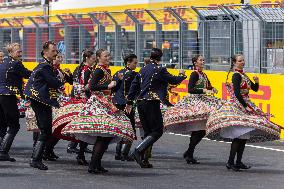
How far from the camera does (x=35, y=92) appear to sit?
1398 cm

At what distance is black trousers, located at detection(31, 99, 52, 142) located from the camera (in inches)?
548

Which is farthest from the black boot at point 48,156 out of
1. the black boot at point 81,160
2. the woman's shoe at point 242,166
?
the woman's shoe at point 242,166

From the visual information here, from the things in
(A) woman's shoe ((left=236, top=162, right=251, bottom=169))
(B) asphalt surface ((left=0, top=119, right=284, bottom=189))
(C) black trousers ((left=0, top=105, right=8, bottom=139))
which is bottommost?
(B) asphalt surface ((left=0, top=119, right=284, bottom=189))

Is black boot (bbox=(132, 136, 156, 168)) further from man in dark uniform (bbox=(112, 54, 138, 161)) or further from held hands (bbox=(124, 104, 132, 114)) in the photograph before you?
man in dark uniform (bbox=(112, 54, 138, 161))

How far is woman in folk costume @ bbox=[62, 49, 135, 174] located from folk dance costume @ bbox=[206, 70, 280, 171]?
134cm

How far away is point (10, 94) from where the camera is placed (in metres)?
15.3

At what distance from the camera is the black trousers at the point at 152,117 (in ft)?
47.4

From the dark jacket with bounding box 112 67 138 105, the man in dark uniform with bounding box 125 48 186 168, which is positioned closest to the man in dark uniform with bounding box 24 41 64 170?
the man in dark uniform with bounding box 125 48 186 168

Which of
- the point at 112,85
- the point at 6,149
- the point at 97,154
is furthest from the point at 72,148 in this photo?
the point at 112,85

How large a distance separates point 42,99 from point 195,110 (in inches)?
104

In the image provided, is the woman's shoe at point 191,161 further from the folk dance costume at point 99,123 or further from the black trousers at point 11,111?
the black trousers at point 11,111

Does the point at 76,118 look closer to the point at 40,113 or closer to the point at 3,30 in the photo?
the point at 40,113

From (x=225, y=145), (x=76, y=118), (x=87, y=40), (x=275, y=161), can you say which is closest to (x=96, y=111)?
(x=76, y=118)

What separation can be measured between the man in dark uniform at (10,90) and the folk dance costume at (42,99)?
46.8 inches
